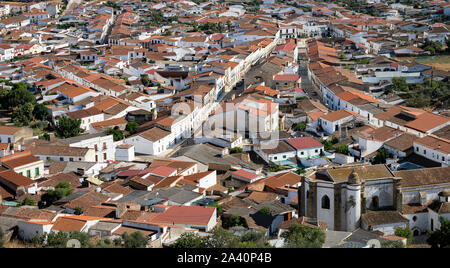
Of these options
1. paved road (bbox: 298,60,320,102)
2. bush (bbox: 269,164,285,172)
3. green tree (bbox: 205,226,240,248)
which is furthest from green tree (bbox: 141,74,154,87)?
green tree (bbox: 205,226,240,248)

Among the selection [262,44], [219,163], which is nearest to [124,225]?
[219,163]

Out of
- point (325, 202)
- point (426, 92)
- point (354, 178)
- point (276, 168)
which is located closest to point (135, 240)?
point (325, 202)

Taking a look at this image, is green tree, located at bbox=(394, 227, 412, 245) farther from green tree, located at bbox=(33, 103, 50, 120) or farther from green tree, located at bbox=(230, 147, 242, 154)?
green tree, located at bbox=(33, 103, 50, 120)

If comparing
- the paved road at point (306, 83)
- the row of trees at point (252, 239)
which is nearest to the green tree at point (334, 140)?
the paved road at point (306, 83)

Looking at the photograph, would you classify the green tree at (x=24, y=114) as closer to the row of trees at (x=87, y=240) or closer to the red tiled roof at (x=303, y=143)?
the red tiled roof at (x=303, y=143)

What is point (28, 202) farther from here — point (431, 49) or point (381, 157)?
point (431, 49)

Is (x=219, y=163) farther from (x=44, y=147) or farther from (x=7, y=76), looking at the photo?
(x=7, y=76)
